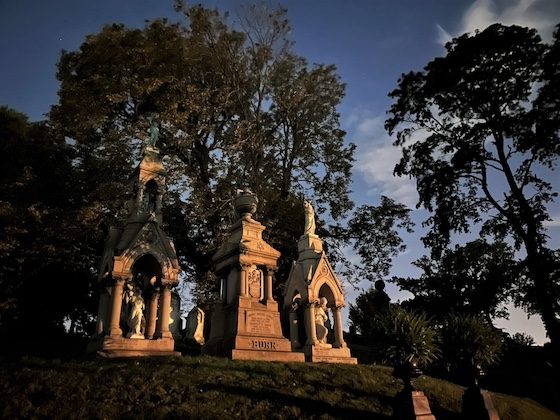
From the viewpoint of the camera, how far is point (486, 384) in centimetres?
1722

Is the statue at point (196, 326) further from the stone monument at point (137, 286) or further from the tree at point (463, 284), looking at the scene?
the tree at point (463, 284)

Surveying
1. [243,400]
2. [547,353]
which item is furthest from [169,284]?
[547,353]

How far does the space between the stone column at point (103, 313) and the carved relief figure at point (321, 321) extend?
22.9 ft

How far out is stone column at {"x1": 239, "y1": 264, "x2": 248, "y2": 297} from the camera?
38.5ft

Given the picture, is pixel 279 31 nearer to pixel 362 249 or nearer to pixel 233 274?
pixel 362 249

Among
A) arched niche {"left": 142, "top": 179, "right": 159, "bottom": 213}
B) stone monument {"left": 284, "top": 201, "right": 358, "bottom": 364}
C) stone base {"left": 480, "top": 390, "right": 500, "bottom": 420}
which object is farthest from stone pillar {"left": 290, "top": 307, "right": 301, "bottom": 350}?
stone base {"left": 480, "top": 390, "right": 500, "bottom": 420}

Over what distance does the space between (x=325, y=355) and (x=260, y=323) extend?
3025 millimetres

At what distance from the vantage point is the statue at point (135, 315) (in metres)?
11.0

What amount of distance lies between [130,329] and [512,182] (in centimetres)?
1423

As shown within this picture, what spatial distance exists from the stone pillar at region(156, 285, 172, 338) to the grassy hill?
2.27 m

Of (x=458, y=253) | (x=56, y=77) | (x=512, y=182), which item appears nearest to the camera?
(x=512, y=182)

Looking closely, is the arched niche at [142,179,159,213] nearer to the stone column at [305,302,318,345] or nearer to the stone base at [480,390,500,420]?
the stone column at [305,302,318,345]

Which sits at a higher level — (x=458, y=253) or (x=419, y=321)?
(x=458, y=253)

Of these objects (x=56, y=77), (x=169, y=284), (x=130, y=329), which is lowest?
(x=130, y=329)
